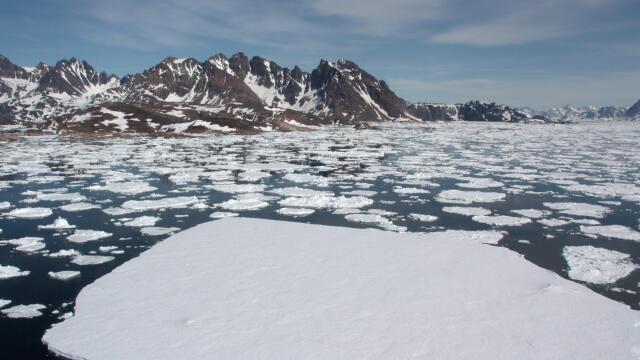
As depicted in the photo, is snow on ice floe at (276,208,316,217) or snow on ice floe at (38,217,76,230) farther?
snow on ice floe at (276,208,316,217)

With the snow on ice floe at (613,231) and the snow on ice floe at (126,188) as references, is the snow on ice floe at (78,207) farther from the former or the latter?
the snow on ice floe at (613,231)

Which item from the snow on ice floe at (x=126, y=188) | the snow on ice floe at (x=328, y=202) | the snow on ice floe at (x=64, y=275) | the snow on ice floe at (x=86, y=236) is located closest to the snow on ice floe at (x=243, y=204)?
the snow on ice floe at (x=328, y=202)

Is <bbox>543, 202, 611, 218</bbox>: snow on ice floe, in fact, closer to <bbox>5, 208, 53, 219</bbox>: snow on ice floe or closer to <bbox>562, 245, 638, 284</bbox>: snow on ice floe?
<bbox>562, 245, 638, 284</bbox>: snow on ice floe

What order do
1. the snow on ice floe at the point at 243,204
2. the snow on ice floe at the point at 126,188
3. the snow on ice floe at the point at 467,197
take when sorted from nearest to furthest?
the snow on ice floe at the point at 243,204
the snow on ice floe at the point at 467,197
the snow on ice floe at the point at 126,188

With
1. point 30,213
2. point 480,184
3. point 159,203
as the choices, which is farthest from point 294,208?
point 480,184

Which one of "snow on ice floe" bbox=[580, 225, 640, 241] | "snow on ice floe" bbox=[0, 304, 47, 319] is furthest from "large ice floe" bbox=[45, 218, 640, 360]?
"snow on ice floe" bbox=[580, 225, 640, 241]

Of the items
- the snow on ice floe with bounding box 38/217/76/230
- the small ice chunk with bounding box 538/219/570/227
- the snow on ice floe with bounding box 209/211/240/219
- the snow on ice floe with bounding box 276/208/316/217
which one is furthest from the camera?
the snow on ice floe with bounding box 276/208/316/217

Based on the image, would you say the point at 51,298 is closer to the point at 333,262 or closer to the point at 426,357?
the point at 333,262

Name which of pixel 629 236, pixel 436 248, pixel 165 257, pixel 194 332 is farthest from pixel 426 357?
pixel 629 236
